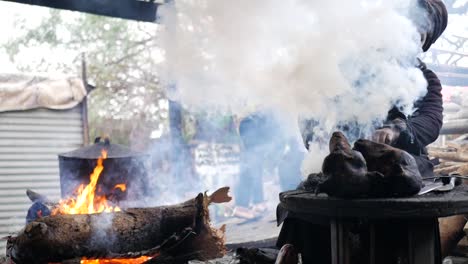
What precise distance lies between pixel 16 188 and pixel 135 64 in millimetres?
7556

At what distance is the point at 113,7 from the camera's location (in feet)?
24.2

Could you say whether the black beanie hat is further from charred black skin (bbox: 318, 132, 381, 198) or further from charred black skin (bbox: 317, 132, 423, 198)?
charred black skin (bbox: 318, 132, 381, 198)

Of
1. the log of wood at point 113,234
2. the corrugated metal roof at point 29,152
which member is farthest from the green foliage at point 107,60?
the log of wood at point 113,234

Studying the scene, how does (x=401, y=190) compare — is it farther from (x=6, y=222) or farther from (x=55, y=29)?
(x=55, y=29)

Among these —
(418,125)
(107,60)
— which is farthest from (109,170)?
(107,60)

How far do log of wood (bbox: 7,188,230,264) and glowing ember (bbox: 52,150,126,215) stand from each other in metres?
0.65

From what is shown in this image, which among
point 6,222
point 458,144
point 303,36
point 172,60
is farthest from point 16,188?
point 458,144

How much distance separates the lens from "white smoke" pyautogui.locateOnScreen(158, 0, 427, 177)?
3.88m

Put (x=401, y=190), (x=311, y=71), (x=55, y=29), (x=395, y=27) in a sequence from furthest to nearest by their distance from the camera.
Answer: (x=55, y=29) < (x=311, y=71) < (x=395, y=27) < (x=401, y=190)

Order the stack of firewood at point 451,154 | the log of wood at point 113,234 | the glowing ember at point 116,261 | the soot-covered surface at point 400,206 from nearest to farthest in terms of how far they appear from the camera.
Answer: the soot-covered surface at point 400,206
the log of wood at point 113,234
the glowing ember at point 116,261
the stack of firewood at point 451,154

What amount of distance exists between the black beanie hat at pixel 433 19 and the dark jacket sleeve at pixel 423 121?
300 millimetres

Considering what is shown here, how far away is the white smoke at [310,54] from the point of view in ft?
12.7

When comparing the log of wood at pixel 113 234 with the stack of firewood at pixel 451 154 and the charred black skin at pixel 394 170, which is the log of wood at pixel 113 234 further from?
the stack of firewood at pixel 451 154

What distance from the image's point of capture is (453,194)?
294 centimetres
